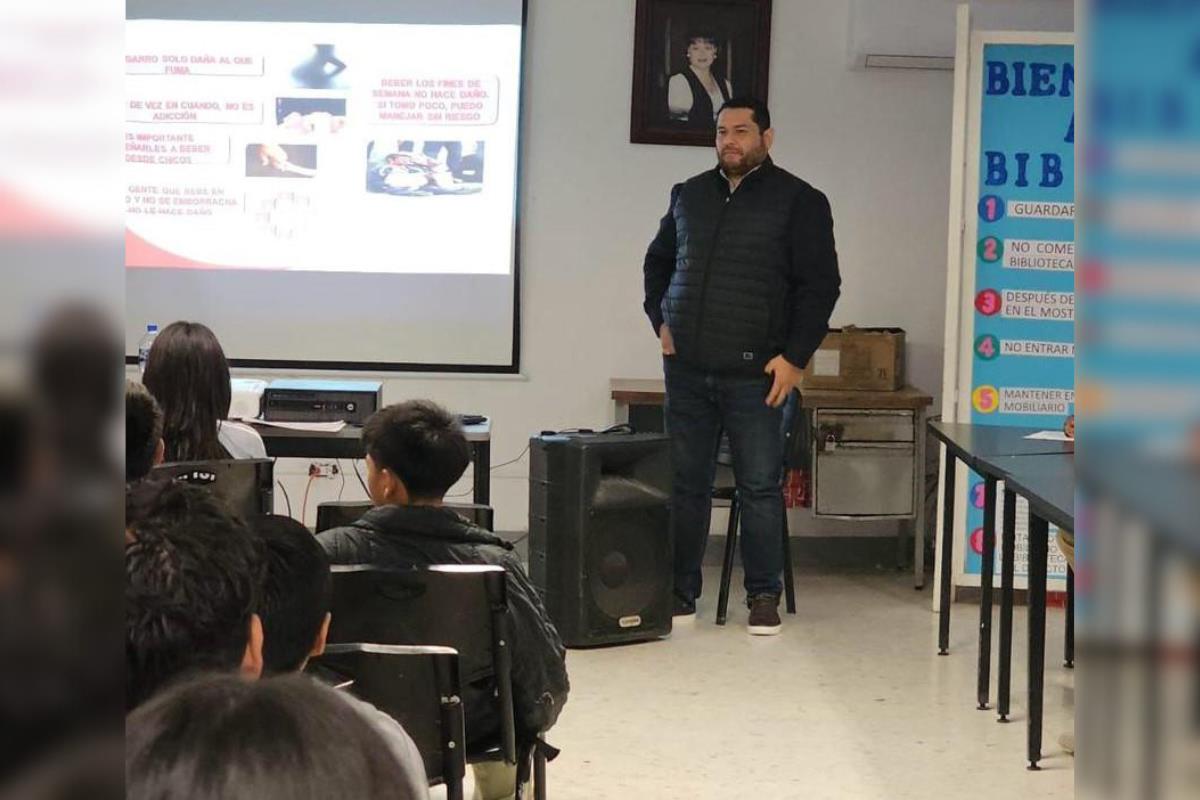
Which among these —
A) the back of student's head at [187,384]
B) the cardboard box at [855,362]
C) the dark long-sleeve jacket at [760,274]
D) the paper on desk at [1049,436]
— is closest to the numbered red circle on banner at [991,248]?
the dark long-sleeve jacket at [760,274]

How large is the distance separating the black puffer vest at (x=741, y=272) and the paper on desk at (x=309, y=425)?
3.59ft

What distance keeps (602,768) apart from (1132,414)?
8.97 ft

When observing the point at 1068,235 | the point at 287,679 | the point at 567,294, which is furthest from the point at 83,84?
the point at 567,294

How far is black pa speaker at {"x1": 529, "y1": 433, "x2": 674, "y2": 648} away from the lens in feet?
12.2

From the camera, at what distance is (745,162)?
13.0 ft

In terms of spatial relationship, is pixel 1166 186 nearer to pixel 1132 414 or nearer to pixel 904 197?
pixel 1132 414

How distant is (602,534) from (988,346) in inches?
54.4

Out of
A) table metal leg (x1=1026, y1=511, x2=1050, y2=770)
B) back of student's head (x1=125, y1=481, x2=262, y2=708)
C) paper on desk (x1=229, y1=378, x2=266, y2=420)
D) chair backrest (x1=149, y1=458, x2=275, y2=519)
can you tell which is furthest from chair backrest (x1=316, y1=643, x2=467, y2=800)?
paper on desk (x1=229, y1=378, x2=266, y2=420)

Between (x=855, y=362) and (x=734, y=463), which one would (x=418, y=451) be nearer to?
(x=734, y=463)

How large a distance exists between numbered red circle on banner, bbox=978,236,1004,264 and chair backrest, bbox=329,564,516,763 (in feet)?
8.57

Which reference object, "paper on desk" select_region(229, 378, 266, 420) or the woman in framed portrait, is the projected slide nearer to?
the woman in framed portrait

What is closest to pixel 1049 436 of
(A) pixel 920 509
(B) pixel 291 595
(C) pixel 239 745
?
(A) pixel 920 509

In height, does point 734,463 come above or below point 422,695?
above

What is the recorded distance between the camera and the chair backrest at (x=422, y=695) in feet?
6.01
